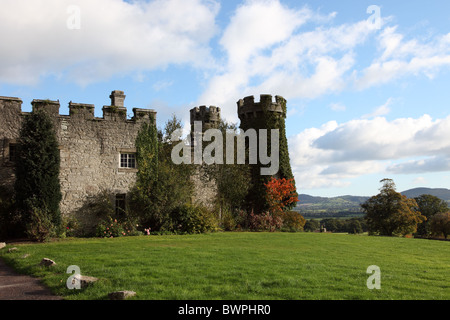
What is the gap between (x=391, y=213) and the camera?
35.0m

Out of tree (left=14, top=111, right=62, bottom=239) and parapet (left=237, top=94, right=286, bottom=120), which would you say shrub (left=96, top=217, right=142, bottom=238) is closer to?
tree (left=14, top=111, right=62, bottom=239)

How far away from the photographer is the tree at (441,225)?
118ft

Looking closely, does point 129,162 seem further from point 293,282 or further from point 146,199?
point 293,282

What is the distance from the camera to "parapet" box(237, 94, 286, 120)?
94.9 ft

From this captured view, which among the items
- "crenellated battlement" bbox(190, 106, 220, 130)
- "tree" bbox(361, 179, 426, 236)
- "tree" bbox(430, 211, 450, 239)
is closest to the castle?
"crenellated battlement" bbox(190, 106, 220, 130)

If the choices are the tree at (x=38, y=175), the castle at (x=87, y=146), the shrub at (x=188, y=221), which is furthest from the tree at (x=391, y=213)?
the tree at (x=38, y=175)

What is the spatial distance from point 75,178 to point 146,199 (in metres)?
4.09

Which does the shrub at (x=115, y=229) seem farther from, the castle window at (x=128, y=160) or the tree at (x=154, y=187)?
the castle window at (x=128, y=160)

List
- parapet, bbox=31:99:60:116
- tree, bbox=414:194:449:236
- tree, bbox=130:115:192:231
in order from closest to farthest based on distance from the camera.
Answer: parapet, bbox=31:99:60:116
tree, bbox=130:115:192:231
tree, bbox=414:194:449:236

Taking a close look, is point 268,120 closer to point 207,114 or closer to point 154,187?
point 207,114

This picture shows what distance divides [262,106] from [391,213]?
16.7 m

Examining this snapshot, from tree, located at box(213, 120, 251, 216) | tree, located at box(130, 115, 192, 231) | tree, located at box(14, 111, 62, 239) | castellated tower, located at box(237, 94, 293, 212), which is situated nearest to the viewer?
tree, located at box(14, 111, 62, 239)

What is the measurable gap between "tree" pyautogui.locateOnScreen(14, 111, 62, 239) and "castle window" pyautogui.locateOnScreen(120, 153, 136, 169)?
3.84m
